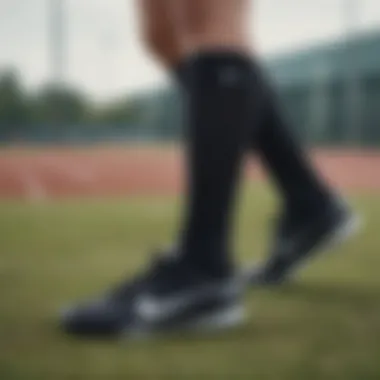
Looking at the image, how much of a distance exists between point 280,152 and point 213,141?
0.06 metres

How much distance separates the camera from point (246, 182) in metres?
0.78

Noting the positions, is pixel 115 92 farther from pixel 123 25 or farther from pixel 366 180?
pixel 366 180

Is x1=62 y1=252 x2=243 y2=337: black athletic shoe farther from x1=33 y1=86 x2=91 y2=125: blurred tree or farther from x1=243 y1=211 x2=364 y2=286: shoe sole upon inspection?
x1=33 y1=86 x2=91 y2=125: blurred tree

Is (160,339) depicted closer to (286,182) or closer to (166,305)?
(166,305)

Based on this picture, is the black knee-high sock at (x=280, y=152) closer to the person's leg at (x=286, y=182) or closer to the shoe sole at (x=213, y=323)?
the person's leg at (x=286, y=182)

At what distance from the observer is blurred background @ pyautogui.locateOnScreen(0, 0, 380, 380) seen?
2.54 feet

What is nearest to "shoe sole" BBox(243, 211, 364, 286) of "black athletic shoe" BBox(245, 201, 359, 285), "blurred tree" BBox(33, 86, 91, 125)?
"black athletic shoe" BBox(245, 201, 359, 285)

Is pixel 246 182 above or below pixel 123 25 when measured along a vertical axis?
below

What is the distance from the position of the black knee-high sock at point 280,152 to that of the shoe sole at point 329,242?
0.09 feet

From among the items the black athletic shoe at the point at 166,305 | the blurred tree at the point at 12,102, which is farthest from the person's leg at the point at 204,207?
the blurred tree at the point at 12,102

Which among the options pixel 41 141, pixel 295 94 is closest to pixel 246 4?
pixel 295 94

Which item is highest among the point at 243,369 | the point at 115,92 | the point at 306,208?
the point at 115,92

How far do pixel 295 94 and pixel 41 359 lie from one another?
0.93 feet

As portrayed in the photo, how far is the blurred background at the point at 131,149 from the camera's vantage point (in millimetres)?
775
